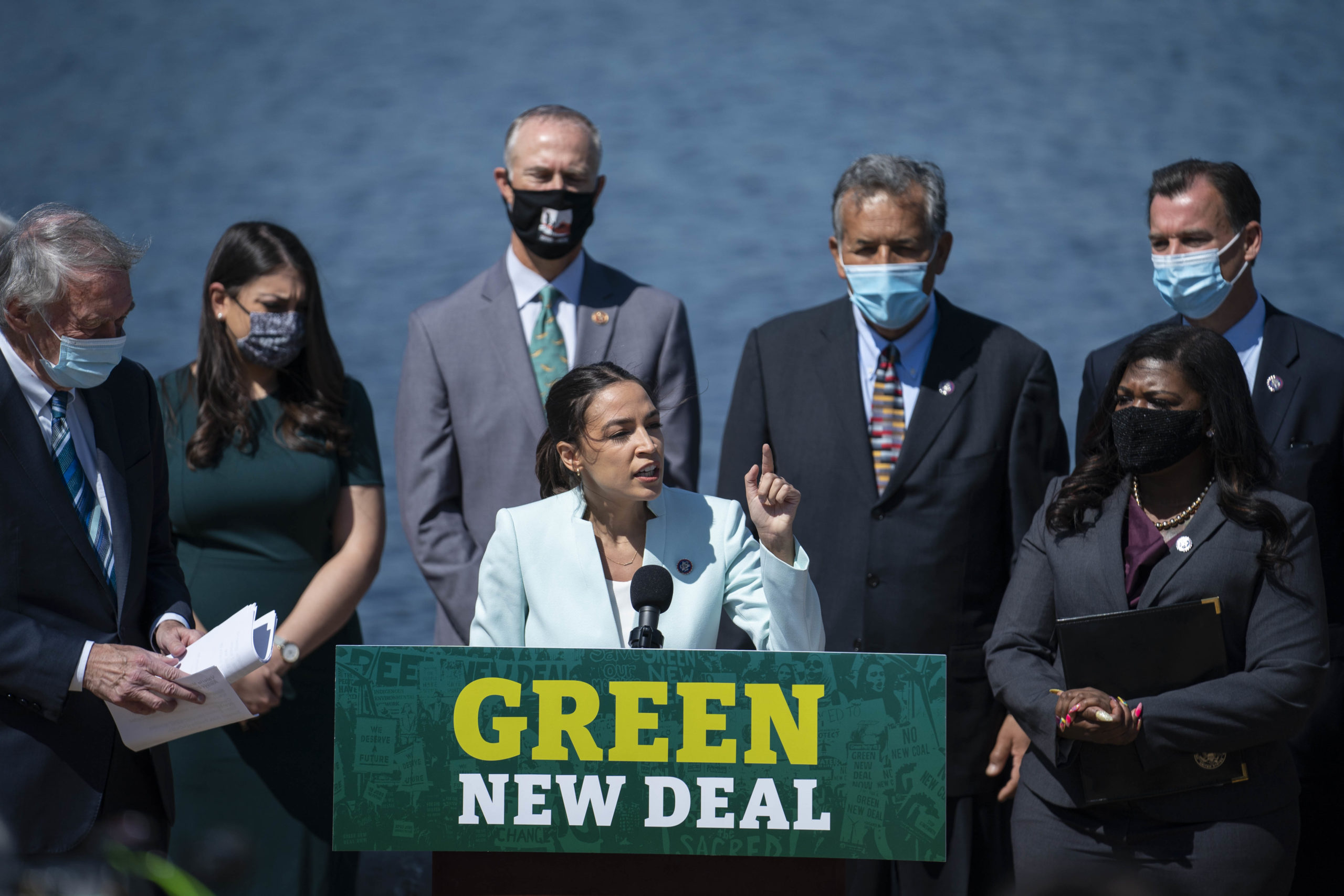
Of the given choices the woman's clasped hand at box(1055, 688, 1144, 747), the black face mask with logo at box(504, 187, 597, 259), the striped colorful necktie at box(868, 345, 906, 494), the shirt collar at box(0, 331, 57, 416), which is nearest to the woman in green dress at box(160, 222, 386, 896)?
the black face mask with logo at box(504, 187, 597, 259)

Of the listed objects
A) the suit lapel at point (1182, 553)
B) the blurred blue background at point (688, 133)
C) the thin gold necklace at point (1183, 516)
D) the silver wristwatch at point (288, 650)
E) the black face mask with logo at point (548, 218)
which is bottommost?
the silver wristwatch at point (288, 650)

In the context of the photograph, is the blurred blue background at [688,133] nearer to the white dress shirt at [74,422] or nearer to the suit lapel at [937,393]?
the suit lapel at [937,393]

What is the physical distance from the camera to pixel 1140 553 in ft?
9.20

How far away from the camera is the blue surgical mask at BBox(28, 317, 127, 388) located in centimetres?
258

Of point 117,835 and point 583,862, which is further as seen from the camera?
point 583,862

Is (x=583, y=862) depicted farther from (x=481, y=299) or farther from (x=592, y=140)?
(x=592, y=140)

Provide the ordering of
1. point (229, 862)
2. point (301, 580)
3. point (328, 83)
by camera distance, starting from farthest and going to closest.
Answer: point (328, 83) < point (301, 580) < point (229, 862)

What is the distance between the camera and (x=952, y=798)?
3.33 metres

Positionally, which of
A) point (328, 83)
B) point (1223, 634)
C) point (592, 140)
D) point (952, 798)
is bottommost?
point (952, 798)

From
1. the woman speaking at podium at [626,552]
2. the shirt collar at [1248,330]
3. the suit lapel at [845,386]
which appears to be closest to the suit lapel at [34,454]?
the woman speaking at podium at [626,552]

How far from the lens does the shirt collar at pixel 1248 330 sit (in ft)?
11.3

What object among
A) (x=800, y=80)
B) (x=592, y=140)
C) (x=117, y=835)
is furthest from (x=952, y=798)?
(x=800, y=80)

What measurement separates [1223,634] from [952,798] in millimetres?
918

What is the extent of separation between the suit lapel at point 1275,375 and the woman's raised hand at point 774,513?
1397 mm
